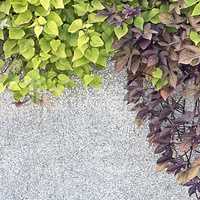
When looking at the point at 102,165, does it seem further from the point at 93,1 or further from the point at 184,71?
the point at 93,1

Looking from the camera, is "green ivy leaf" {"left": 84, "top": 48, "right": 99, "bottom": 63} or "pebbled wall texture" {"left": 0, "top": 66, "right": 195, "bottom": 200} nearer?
"green ivy leaf" {"left": 84, "top": 48, "right": 99, "bottom": 63}

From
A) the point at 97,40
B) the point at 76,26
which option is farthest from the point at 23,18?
the point at 97,40

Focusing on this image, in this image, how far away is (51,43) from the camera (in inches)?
96.0

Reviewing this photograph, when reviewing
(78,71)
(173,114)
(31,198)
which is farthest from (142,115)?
(31,198)

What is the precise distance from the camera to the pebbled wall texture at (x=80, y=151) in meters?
2.70

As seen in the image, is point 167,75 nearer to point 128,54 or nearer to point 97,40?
point 128,54

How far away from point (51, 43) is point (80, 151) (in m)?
0.61

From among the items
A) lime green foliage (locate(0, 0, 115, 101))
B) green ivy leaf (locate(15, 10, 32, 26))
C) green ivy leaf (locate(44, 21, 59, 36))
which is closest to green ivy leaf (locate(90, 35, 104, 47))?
lime green foliage (locate(0, 0, 115, 101))

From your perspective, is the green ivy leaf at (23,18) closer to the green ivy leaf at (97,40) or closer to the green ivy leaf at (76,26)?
the green ivy leaf at (76,26)

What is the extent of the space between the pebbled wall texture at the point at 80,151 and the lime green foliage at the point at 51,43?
151 mm

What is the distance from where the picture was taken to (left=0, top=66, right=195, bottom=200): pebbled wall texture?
8.86ft

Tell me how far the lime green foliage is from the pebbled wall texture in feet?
0.50

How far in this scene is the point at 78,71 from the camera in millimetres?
2553

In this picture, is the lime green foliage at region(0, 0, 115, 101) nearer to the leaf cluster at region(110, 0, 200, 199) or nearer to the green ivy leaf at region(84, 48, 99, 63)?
the green ivy leaf at region(84, 48, 99, 63)
